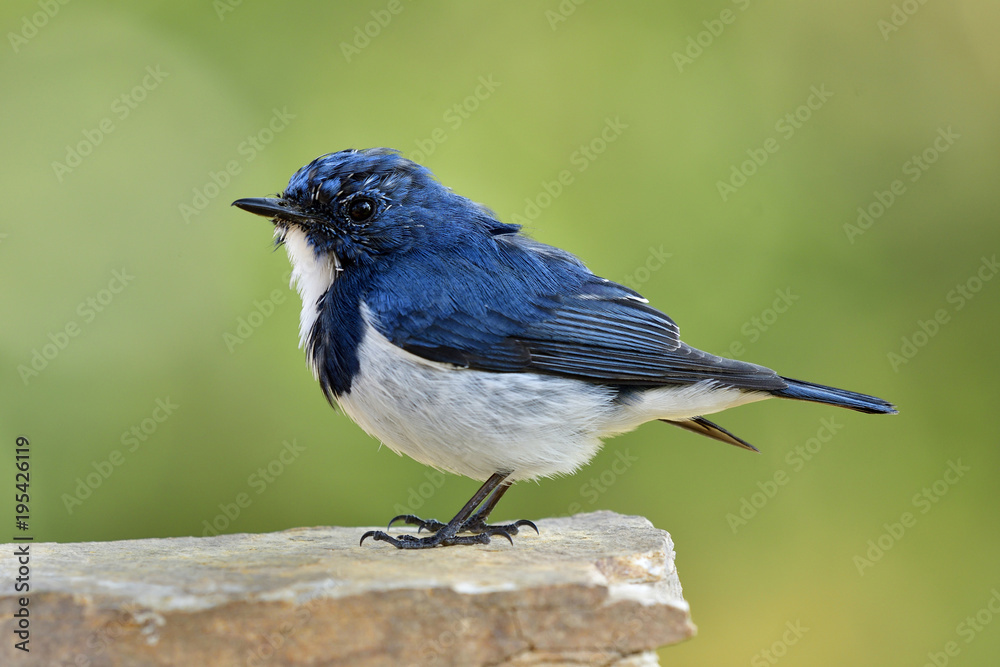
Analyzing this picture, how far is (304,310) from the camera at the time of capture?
15.0ft

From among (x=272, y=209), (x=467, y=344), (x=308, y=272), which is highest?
(x=467, y=344)

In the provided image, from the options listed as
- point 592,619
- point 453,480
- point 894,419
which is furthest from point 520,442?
point 894,419

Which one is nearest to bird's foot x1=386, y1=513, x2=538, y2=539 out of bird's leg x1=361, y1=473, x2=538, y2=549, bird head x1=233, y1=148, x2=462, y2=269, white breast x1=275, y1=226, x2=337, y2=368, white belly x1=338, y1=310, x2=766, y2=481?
bird's leg x1=361, y1=473, x2=538, y2=549

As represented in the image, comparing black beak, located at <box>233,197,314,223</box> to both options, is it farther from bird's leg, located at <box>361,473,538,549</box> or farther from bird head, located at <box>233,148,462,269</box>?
bird's leg, located at <box>361,473,538,549</box>

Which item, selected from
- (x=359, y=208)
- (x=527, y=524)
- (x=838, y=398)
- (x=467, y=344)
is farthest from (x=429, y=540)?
(x=838, y=398)

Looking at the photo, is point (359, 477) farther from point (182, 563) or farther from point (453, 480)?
point (182, 563)

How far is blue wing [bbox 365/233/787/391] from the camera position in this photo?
4137 millimetres

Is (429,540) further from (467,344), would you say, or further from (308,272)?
(308,272)

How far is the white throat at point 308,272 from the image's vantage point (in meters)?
4.46

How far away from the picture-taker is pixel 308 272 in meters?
4.58

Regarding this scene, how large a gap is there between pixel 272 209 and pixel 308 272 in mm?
358

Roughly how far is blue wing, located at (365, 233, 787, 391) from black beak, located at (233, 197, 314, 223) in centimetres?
48

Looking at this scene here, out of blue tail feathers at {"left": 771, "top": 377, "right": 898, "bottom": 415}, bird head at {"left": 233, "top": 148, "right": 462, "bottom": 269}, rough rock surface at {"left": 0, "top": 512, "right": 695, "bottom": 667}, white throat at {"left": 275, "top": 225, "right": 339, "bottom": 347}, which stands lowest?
rough rock surface at {"left": 0, "top": 512, "right": 695, "bottom": 667}

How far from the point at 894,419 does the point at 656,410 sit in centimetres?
248
